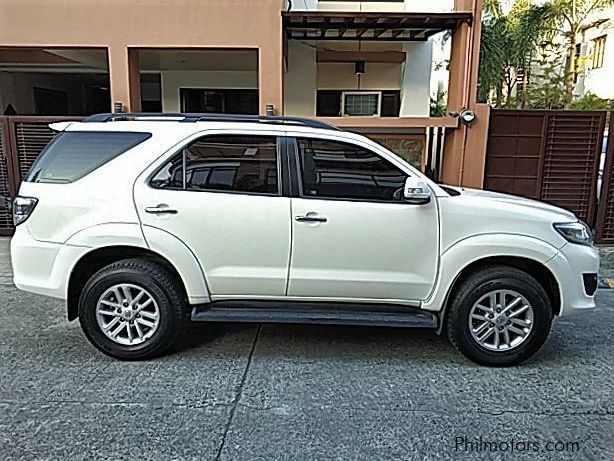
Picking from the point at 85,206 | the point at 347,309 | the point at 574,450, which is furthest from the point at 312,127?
the point at 574,450

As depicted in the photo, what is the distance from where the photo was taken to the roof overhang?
8.97 meters

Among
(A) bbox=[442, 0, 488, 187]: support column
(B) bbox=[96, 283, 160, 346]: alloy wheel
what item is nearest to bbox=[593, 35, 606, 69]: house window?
(A) bbox=[442, 0, 488, 187]: support column

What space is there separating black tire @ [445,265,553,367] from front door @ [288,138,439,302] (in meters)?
0.32

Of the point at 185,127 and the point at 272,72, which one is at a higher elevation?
the point at 272,72

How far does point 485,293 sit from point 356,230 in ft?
3.90

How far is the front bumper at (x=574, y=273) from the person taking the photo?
4.29 m

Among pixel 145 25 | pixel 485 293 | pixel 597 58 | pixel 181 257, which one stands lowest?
pixel 485 293

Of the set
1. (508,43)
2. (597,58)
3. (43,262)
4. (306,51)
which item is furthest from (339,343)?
(597,58)

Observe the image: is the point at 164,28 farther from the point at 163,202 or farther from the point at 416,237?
the point at 416,237

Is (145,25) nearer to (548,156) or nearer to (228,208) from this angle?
(228,208)

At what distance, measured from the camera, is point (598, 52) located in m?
23.0

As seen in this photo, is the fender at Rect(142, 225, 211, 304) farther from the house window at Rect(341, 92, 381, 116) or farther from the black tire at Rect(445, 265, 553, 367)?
the house window at Rect(341, 92, 381, 116)

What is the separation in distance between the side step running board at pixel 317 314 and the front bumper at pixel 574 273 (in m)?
1.08

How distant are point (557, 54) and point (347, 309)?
16.2 metres
